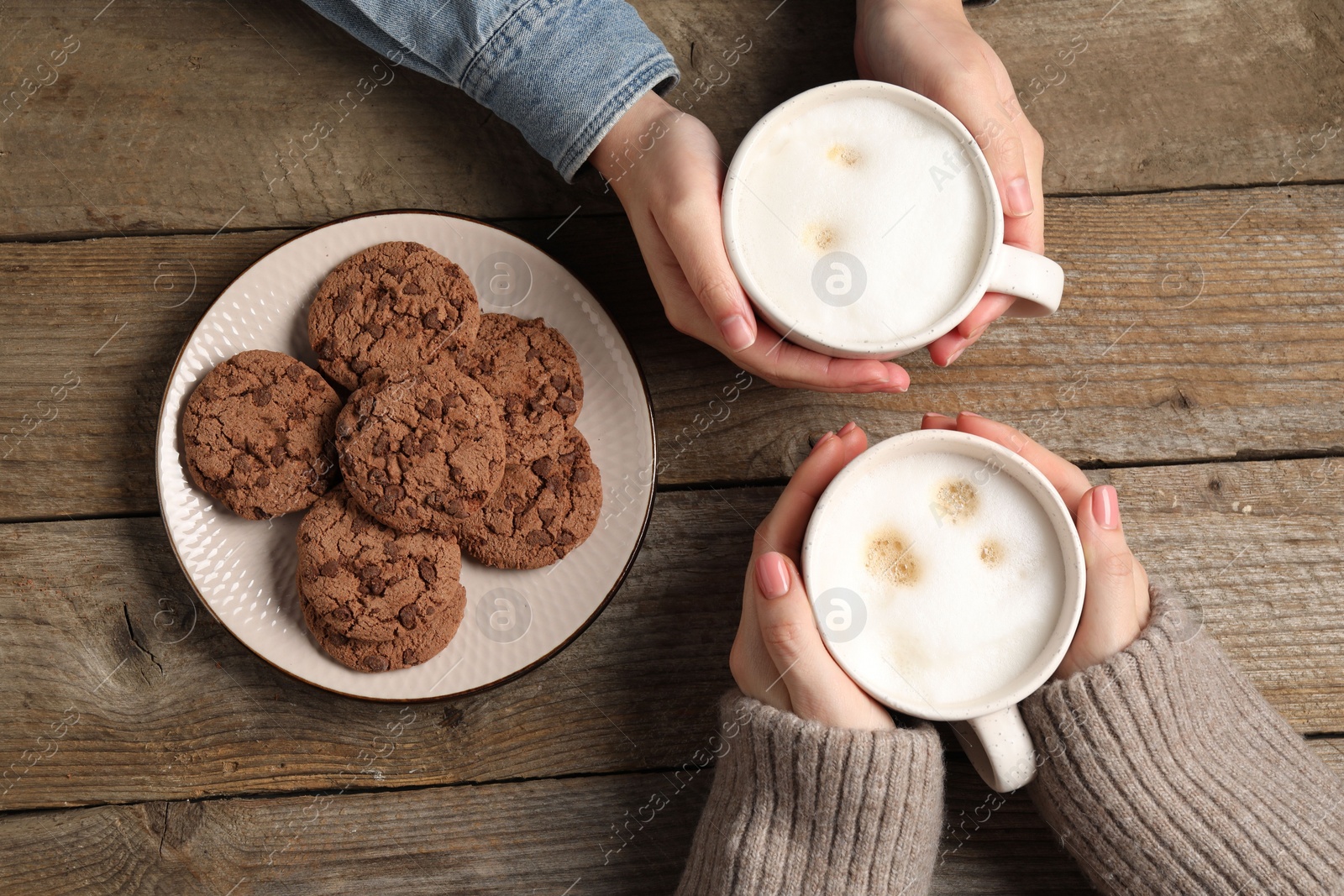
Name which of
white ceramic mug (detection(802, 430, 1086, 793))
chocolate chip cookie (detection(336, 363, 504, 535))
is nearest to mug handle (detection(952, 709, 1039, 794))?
white ceramic mug (detection(802, 430, 1086, 793))

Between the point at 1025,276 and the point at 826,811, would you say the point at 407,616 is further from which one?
the point at 1025,276

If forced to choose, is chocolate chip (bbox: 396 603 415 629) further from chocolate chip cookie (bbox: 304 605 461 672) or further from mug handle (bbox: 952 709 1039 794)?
mug handle (bbox: 952 709 1039 794)

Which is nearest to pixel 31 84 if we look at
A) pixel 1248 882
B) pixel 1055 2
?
pixel 1055 2

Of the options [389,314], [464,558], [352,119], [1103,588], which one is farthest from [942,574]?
[352,119]

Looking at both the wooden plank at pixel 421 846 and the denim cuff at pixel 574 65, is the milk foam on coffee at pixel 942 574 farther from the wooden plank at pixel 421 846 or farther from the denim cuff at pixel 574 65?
the denim cuff at pixel 574 65

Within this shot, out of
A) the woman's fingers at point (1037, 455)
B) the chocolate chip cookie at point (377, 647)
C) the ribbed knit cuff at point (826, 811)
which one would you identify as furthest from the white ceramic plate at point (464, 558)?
the woman's fingers at point (1037, 455)
